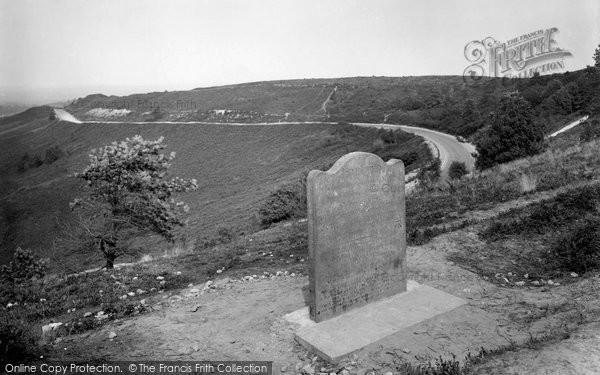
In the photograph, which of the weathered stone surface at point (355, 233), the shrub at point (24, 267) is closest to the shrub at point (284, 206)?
the shrub at point (24, 267)

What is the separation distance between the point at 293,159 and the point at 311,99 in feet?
127

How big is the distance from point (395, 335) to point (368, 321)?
0.55 meters

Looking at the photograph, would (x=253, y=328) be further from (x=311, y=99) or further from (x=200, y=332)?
(x=311, y=99)

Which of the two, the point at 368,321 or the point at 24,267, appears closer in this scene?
the point at 368,321

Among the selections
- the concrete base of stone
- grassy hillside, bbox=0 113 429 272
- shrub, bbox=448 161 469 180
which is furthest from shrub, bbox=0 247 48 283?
shrub, bbox=448 161 469 180

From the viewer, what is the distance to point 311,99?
85.8m

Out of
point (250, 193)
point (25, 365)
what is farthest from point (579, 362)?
point (250, 193)

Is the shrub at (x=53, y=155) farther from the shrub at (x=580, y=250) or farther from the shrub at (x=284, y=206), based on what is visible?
the shrub at (x=580, y=250)

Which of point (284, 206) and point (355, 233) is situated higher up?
point (355, 233)

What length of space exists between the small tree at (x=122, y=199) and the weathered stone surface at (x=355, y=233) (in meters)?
9.20

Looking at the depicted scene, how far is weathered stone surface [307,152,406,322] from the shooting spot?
7.06m

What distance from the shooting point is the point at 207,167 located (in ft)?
186

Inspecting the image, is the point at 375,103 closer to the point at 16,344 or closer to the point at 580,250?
the point at 580,250

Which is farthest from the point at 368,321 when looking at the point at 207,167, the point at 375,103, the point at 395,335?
the point at 375,103
